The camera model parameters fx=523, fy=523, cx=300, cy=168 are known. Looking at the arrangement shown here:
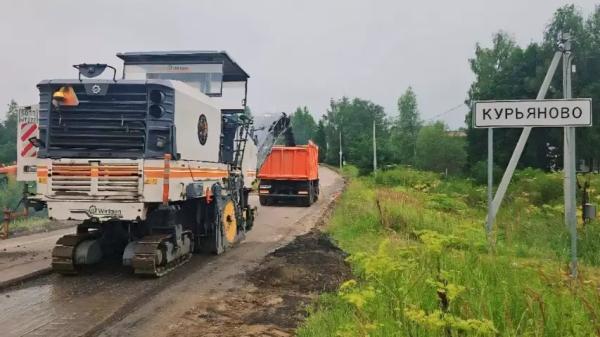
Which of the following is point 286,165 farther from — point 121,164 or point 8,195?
point 8,195

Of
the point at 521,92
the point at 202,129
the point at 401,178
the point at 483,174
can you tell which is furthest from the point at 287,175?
the point at 521,92

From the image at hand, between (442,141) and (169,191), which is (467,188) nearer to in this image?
(169,191)

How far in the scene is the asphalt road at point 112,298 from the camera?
18.7 ft

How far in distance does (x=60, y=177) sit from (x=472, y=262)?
18.9 feet

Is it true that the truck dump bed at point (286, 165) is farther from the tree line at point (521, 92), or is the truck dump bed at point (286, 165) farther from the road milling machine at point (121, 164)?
the tree line at point (521, 92)

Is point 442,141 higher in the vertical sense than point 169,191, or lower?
higher

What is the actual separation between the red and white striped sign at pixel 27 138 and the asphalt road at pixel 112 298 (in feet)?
6.74

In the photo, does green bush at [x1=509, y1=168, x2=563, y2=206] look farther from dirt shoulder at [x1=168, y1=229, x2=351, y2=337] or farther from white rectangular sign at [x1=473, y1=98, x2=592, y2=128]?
white rectangular sign at [x1=473, y1=98, x2=592, y2=128]

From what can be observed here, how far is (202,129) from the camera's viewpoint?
29.9 ft

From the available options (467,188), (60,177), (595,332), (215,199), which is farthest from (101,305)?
(467,188)

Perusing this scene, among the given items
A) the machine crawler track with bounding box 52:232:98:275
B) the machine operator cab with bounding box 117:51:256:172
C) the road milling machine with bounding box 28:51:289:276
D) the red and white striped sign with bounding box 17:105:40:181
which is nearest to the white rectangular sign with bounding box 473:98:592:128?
the road milling machine with bounding box 28:51:289:276

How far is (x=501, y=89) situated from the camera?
4697 cm

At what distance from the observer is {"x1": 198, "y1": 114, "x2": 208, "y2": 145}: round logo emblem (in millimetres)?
8970

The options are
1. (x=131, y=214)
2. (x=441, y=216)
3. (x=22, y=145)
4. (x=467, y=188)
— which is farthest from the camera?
(x=467, y=188)
